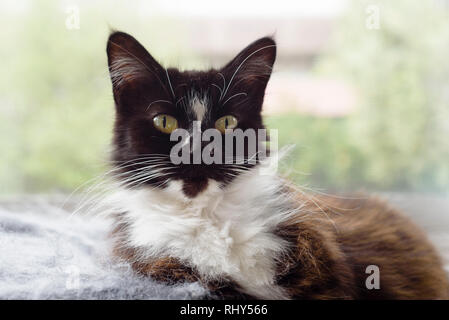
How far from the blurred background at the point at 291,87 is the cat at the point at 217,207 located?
132 cm

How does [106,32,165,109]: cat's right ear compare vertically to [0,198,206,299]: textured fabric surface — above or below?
above

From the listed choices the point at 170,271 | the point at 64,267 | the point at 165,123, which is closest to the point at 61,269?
the point at 64,267

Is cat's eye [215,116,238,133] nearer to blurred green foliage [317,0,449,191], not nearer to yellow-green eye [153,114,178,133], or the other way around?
yellow-green eye [153,114,178,133]

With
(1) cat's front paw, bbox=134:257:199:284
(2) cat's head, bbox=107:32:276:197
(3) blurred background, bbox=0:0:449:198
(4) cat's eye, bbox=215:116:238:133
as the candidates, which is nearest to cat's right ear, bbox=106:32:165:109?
(2) cat's head, bbox=107:32:276:197

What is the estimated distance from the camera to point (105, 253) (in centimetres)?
97

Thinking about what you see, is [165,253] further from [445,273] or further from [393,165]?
[393,165]

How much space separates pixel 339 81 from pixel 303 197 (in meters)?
1.89

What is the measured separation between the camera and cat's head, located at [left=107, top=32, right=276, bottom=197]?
2.68ft

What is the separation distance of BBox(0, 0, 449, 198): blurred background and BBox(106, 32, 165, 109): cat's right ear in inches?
51.8

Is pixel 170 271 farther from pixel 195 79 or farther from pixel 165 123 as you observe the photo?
pixel 195 79

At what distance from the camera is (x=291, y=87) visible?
2.54 meters

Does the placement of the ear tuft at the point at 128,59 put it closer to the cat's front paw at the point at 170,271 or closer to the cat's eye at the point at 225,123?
the cat's eye at the point at 225,123

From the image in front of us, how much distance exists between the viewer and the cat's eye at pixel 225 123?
2.80ft

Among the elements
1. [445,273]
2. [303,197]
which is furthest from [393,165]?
[303,197]
